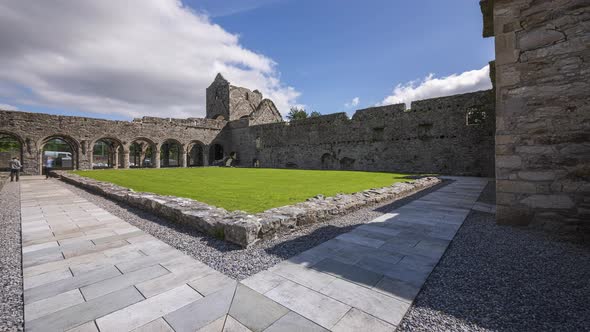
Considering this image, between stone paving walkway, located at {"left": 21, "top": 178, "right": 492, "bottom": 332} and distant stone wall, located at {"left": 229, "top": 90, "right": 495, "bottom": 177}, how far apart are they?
14564 millimetres

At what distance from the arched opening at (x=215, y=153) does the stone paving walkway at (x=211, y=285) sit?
2766cm

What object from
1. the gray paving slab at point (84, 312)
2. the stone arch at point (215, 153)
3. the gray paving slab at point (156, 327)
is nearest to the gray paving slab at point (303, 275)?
the gray paving slab at point (156, 327)

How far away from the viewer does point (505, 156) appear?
457 cm

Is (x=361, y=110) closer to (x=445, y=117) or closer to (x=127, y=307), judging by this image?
(x=445, y=117)

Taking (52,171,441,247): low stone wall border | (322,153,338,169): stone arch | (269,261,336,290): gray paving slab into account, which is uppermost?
(322,153,338,169): stone arch

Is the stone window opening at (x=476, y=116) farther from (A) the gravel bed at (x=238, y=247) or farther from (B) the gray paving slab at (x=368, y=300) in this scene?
(B) the gray paving slab at (x=368, y=300)

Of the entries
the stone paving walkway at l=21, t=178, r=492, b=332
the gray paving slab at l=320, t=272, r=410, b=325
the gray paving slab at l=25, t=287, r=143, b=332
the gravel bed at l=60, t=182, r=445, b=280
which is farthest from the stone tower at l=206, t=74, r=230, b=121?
the gray paving slab at l=320, t=272, r=410, b=325

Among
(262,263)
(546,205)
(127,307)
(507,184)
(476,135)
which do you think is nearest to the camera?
(127,307)

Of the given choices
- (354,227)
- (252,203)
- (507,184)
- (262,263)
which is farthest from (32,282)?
(507,184)

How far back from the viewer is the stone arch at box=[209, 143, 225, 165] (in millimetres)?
31003

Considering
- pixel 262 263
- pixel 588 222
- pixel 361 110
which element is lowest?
pixel 262 263

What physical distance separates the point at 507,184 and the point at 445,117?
14.2 meters

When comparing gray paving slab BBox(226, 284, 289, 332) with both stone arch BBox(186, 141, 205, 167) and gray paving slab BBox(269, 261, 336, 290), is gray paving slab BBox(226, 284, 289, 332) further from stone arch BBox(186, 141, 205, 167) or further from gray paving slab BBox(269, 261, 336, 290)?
stone arch BBox(186, 141, 205, 167)

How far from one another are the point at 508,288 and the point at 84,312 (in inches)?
156
